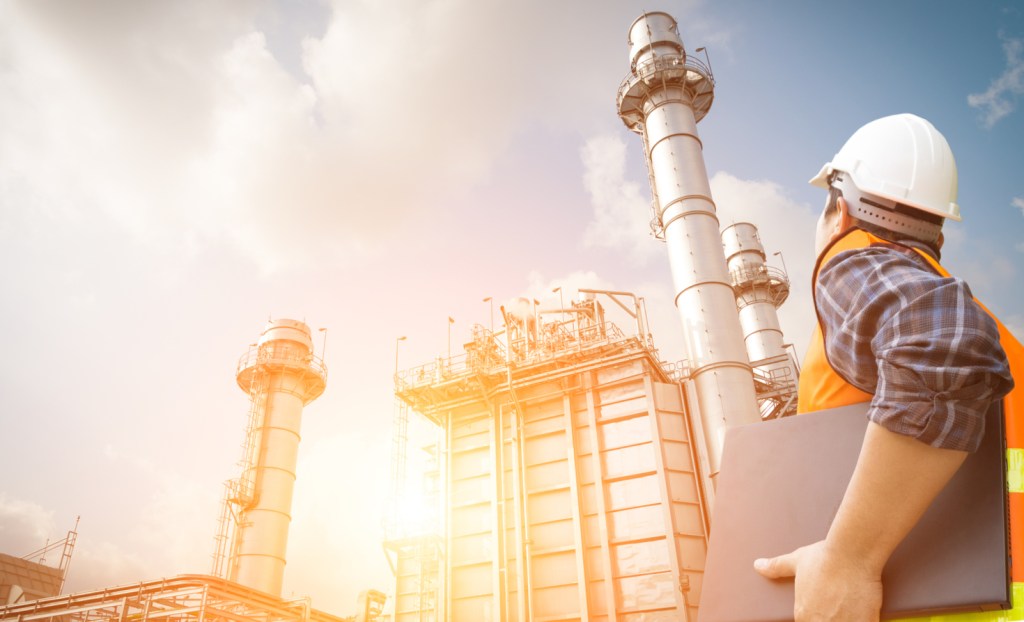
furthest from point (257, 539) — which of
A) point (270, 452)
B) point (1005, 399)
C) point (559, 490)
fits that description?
point (1005, 399)

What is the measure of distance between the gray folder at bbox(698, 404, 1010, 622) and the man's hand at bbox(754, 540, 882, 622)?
0.14 ft

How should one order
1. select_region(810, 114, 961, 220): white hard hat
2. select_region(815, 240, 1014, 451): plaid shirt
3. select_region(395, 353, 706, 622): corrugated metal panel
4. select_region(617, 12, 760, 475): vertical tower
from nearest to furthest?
1. select_region(815, 240, 1014, 451): plaid shirt
2. select_region(810, 114, 961, 220): white hard hat
3. select_region(395, 353, 706, 622): corrugated metal panel
4. select_region(617, 12, 760, 475): vertical tower

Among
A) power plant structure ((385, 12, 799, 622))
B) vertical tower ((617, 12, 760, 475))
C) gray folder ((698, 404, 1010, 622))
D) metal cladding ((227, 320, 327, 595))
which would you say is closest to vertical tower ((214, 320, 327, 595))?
metal cladding ((227, 320, 327, 595))

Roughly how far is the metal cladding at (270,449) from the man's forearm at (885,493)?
2569 centimetres

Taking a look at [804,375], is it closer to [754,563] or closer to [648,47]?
[754,563]

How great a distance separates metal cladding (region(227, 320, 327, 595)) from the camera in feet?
78.3

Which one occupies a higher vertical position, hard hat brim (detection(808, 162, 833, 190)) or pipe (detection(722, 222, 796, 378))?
pipe (detection(722, 222, 796, 378))

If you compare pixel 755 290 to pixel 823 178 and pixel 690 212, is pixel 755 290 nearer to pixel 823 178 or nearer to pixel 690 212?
pixel 690 212

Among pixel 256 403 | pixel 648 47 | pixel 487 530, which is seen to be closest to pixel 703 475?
pixel 487 530

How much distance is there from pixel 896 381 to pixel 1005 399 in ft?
1.00

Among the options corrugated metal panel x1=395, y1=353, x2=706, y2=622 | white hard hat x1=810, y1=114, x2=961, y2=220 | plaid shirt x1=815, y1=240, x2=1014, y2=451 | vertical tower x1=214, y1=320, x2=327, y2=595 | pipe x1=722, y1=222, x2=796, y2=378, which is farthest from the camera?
pipe x1=722, y1=222, x2=796, y2=378

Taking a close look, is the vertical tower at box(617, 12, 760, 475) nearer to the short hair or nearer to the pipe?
the pipe

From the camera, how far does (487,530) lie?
58.2ft

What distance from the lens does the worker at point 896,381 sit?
133 cm
